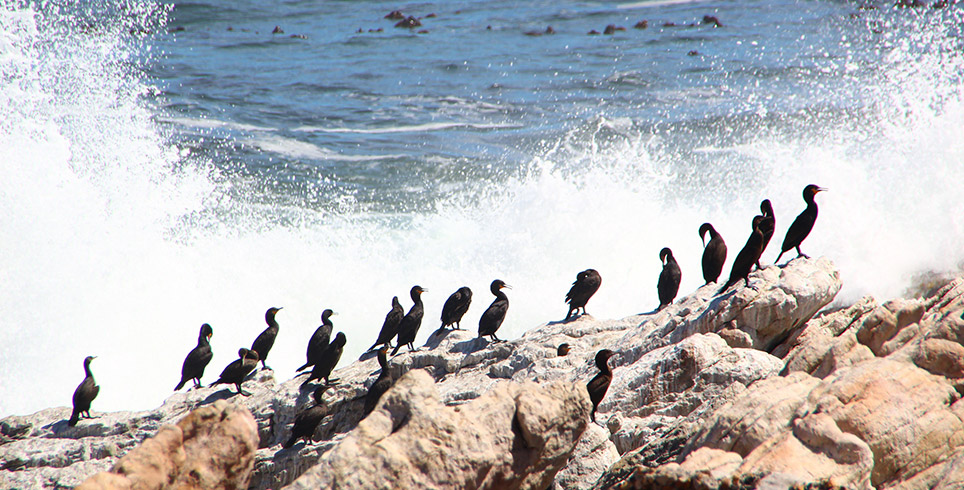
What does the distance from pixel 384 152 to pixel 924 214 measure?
11.8 metres

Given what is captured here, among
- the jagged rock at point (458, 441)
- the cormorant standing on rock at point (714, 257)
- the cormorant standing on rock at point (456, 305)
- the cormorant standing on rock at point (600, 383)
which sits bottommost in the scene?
the jagged rock at point (458, 441)

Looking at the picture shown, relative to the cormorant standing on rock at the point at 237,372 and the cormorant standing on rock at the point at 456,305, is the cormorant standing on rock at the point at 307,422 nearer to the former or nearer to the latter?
the cormorant standing on rock at the point at 237,372

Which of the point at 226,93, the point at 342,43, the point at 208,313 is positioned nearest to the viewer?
the point at 208,313

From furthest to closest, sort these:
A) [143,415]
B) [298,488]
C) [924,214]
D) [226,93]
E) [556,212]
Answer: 1. [226,93]
2. [556,212]
3. [924,214]
4. [143,415]
5. [298,488]

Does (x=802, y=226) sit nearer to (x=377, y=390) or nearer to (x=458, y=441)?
(x=377, y=390)

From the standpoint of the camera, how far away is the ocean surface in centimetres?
1272

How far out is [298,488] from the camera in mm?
3863

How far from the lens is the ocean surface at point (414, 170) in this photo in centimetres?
1272

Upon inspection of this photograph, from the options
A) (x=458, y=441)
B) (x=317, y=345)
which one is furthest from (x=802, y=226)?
(x=317, y=345)

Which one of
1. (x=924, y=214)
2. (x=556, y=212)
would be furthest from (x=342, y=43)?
(x=924, y=214)

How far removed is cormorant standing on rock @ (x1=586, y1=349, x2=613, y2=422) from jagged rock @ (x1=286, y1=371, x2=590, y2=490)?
1.10 meters

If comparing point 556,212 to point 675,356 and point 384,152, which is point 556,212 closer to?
point 384,152

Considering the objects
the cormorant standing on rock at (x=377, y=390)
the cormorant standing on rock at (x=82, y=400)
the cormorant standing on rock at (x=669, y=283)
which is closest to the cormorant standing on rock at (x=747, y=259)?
the cormorant standing on rock at (x=669, y=283)

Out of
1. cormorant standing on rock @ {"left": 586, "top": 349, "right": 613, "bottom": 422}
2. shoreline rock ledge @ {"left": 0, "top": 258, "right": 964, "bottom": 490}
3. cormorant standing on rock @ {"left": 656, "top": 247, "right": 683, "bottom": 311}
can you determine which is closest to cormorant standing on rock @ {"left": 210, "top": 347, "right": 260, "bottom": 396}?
shoreline rock ledge @ {"left": 0, "top": 258, "right": 964, "bottom": 490}
